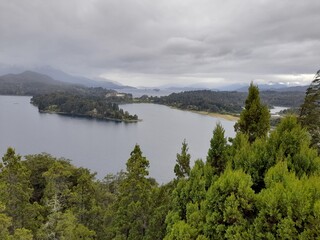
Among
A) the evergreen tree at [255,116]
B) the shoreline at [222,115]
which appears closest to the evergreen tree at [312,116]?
the evergreen tree at [255,116]

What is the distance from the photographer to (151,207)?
15.2 m

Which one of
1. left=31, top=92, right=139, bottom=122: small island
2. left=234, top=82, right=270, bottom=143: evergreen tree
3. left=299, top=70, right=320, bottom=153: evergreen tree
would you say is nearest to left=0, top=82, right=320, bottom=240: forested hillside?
left=234, top=82, right=270, bottom=143: evergreen tree

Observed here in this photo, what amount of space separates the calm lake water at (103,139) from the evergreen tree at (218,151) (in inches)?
1676

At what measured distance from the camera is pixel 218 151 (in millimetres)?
11945

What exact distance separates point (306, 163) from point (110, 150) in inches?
2611

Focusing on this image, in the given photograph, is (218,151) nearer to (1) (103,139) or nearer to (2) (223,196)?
(2) (223,196)

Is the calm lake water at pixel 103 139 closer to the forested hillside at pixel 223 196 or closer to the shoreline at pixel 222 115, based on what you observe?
the shoreline at pixel 222 115

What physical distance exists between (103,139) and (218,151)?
74993 mm

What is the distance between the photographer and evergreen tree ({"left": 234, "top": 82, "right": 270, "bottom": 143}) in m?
14.2

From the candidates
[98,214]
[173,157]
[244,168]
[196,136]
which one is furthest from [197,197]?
[196,136]

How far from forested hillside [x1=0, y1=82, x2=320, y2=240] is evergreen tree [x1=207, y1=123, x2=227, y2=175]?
0.14ft

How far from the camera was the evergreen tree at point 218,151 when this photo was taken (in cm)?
1176

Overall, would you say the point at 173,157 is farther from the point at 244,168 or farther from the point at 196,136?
the point at 244,168

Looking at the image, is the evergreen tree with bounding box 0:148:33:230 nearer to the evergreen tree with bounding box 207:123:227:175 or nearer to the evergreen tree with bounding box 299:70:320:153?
the evergreen tree with bounding box 207:123:227:175
